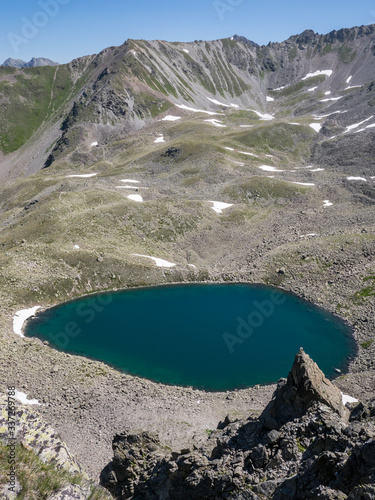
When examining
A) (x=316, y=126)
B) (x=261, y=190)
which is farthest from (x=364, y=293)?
(x=316, y=126)

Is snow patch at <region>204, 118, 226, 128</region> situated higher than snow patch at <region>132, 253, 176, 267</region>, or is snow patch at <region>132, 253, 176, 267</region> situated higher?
snow patch at <region>204, 118, 226, 128</region>

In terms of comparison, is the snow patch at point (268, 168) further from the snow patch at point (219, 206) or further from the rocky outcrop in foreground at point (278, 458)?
the rocky outcrop in foreground at point (278, 458)

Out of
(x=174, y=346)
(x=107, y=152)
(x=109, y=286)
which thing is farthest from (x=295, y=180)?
(x=107, y=152)

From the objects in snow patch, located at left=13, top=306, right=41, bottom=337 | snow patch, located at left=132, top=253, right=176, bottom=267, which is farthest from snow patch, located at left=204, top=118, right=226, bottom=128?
snow patch, located at left=13, top=306, right=41, bottom=337

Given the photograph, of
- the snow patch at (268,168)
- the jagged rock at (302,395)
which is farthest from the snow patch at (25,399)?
the snow patch at (268,168)

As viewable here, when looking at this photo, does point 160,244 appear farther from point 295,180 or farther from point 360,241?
point 295,180

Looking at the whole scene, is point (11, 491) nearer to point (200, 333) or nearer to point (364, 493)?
point (364, 493)

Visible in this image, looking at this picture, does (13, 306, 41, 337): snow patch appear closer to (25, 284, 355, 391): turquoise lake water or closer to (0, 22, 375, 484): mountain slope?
(25, 284, 355, 391): turquoise lake water
